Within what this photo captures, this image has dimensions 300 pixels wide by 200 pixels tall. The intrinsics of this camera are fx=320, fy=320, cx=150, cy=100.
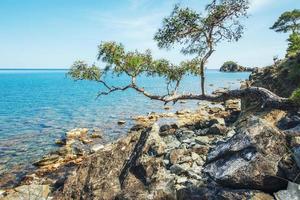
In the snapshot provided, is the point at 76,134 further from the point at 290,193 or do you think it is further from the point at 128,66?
the point at 290,193

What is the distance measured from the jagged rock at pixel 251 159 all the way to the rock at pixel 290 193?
752mm

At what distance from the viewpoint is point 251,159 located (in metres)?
12.9

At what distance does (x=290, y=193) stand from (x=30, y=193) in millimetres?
15486

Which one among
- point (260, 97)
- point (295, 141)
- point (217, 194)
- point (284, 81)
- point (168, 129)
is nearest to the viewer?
point (217, 194)

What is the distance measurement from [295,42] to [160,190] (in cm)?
6087

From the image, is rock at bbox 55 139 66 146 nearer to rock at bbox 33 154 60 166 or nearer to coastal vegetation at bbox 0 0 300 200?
coastal vegetation at bbox 0 0 300 200

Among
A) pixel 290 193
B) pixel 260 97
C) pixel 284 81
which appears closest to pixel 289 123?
pixel 260 97

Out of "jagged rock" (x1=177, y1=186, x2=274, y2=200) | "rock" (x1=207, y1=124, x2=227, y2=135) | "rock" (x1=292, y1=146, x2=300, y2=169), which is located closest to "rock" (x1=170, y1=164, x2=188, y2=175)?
"jagged rock" (x1=177, y1=186, x2=274, y2=200)

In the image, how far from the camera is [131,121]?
53.8 meters

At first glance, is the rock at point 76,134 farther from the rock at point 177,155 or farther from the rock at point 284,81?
the rock at point 177,155

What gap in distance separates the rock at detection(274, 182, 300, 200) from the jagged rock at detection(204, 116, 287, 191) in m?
0.75

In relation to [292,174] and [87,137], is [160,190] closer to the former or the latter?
[292,174]

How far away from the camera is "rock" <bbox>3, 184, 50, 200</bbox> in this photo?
64.1 ft

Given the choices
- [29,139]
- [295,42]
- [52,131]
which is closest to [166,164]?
[29,139]
